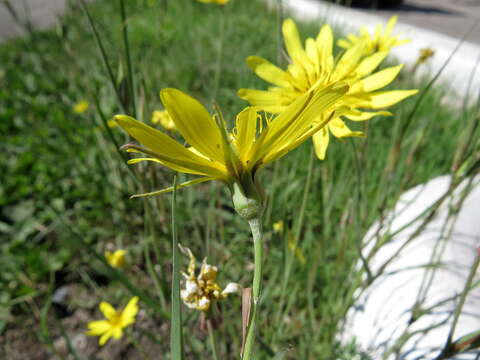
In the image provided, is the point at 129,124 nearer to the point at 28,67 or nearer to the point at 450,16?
the point at 28,67

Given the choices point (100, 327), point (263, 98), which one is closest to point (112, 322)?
point (100, 327)

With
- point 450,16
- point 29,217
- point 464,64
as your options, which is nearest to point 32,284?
point 29,217

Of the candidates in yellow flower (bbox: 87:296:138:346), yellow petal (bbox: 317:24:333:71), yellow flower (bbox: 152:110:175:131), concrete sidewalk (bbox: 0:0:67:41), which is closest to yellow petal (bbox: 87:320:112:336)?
yellow flower (bbox: 87:296:138:346)

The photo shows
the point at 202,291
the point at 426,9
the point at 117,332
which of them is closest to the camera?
the point at 202,291

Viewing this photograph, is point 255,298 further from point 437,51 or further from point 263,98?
point 437,51

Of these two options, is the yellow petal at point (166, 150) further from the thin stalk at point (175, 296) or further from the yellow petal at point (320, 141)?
the yellow petal at point (320, 141)

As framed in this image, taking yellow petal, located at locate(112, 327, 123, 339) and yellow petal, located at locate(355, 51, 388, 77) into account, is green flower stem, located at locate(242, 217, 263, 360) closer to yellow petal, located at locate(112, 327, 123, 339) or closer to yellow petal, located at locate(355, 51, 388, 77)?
yellow petal, located at locate(355, 51, 388, 77)

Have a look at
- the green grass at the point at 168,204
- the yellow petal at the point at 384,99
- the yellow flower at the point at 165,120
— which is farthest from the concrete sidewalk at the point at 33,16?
the yellow petal at the point at 384,99
